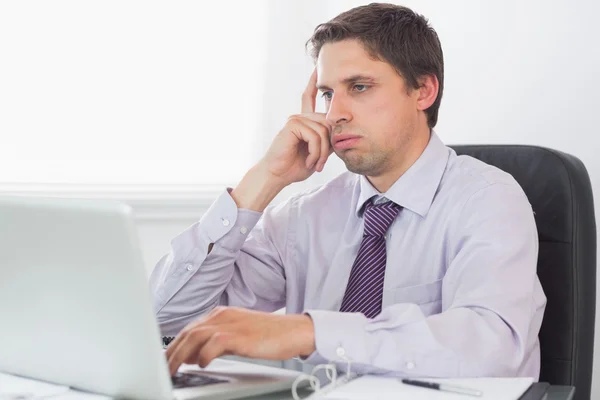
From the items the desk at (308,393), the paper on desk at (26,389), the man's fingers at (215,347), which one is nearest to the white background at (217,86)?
the desk at (308,393)

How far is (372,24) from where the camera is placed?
176cm

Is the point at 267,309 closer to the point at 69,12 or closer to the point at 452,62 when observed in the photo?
the point at 452,62

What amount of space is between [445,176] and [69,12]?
141 cm

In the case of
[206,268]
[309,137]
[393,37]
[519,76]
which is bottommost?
[206,268]

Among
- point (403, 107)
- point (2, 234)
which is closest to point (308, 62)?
point (403, 107)

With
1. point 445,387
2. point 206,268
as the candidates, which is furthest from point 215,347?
point 206,268

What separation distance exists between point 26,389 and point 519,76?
163 centimetres

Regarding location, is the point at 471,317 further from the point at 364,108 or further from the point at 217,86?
the point at 217,86

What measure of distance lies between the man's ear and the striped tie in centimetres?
25

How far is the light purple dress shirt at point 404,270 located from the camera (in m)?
1.19

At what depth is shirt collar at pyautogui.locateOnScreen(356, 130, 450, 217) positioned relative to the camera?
65.7 inches

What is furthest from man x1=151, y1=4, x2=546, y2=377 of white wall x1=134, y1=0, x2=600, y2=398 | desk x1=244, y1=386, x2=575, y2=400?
white wall x1=134, y1=0, x2=600, y2=398

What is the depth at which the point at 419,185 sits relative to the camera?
5.55 ft

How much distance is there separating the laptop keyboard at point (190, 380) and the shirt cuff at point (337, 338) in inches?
5.4
